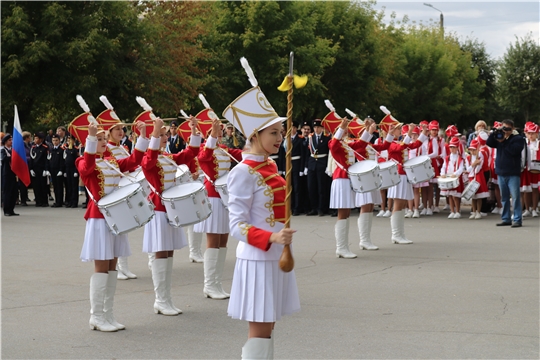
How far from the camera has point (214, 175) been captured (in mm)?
9859

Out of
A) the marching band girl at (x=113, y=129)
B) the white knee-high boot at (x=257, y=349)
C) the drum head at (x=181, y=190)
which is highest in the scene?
the marching band girl at (x=113, y=129)

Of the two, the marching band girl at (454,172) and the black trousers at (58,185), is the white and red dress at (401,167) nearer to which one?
the marching band girl at (454,172)

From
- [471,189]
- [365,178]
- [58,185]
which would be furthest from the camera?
[58,185]

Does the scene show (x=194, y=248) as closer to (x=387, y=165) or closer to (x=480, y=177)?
(x=387, y=165)

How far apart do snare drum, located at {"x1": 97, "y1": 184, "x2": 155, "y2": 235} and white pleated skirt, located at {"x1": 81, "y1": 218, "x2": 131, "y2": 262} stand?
0.11 m

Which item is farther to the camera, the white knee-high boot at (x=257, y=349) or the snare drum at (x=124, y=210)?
the snare drum at (x=124, y=210)

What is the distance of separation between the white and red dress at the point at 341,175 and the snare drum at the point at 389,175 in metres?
0.95

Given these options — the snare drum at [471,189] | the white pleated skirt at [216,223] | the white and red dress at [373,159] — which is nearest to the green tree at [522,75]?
the snare drum at [471,189]

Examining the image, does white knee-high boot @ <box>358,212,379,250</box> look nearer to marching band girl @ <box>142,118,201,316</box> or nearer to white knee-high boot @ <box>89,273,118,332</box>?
marching band girl @ <box>142,118,201,316</box>

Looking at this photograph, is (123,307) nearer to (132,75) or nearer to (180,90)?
(132,75)

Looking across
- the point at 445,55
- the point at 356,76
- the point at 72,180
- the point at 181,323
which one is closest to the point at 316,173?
the point at 72,180

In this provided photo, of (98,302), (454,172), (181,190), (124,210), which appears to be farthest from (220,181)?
(454,172)

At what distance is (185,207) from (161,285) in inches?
34.6

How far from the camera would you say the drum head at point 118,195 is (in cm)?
752
